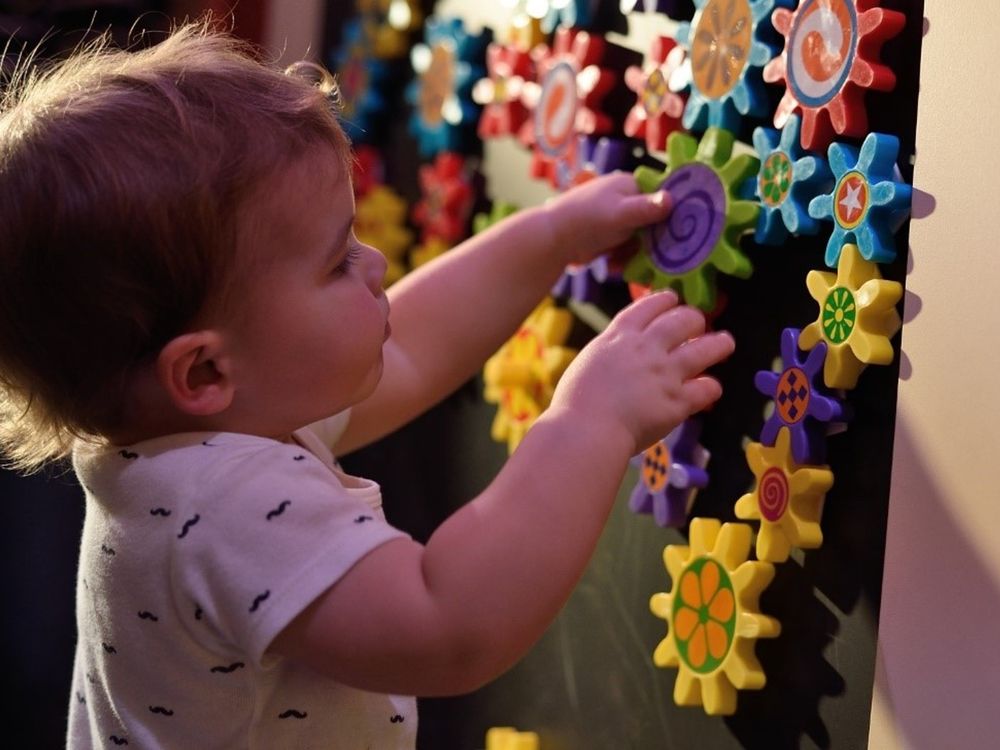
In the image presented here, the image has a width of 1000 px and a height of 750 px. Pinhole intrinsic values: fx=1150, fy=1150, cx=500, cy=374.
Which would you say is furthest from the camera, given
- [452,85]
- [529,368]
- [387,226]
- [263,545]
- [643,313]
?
[387,226]

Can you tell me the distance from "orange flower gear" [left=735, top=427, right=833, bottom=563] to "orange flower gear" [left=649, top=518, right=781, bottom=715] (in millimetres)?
18

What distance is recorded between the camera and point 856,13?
2.01 ft

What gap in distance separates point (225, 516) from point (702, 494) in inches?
13.0

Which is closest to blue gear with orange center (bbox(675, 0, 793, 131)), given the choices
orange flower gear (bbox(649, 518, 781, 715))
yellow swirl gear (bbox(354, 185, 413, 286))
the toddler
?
the toddler

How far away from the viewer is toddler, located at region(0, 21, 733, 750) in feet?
1.78

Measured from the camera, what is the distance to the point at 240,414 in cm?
62

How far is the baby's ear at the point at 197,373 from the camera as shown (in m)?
0.58

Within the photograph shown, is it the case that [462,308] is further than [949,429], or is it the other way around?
[462,308]

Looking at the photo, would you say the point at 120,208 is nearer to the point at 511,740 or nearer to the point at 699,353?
the point at 699,353

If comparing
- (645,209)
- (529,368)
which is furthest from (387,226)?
(645,209)

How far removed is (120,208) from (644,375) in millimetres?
278

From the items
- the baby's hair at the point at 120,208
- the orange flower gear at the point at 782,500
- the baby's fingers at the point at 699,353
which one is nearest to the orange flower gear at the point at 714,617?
the orange flower gear at the point at 782,500

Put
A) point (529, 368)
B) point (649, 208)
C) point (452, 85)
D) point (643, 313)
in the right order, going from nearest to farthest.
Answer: point (643, 313) → point (649, 208) → point (529, 368) → point (452, 85)

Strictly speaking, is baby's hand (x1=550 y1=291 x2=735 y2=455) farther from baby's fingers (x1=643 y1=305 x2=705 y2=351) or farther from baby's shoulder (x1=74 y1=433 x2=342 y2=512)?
baby's shoulder (x1=74 y1=433 x2=342 y2=512)
